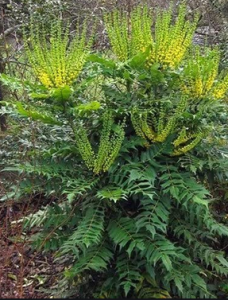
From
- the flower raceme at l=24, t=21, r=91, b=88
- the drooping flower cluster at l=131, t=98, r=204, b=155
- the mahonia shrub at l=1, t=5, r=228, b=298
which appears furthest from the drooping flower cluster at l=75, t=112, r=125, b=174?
the flower raceme at l=24, t=21, r=91, b=88

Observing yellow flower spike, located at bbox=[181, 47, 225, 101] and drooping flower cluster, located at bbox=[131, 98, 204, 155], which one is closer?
drooping flower cluster, located at bbox=[131, 98, 204, 155]

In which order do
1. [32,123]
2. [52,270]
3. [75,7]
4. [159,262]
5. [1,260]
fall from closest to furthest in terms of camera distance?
1. [159,262]
2. [1,260]
3. [32,123]
4. [52,270]
5. [75,7]

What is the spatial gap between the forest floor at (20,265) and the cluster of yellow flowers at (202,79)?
4.72 ft

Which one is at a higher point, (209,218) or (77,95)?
(77,95)

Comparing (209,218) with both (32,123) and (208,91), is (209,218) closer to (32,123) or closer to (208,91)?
(208,91)

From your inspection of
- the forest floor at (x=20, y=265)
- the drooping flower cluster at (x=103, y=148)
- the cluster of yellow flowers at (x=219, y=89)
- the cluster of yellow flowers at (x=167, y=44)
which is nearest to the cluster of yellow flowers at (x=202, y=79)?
Answer: the cluster of yellow flowers at (x=219, y=89)

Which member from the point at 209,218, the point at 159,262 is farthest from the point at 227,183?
the point at 159,262

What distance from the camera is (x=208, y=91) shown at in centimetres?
340

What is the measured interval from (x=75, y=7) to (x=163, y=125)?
3.91 m

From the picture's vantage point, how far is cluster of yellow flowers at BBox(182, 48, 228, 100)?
329 cm

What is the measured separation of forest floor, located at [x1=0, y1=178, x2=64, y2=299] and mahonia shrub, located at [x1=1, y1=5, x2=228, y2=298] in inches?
7.9

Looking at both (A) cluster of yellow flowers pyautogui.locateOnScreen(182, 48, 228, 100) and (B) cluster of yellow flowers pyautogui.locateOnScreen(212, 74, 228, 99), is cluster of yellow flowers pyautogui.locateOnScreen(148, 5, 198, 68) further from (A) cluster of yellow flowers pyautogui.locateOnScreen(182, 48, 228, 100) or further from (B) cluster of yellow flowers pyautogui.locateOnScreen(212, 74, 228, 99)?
(B) cluster of yellow flowers pyautogui.locateOnScreen(212, 74, 228, 99)

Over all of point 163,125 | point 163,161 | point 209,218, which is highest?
point 163,125

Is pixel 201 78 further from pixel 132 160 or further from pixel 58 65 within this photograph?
pixel 58 65
